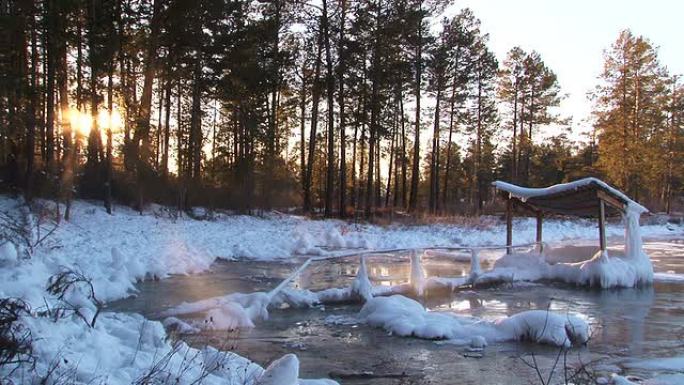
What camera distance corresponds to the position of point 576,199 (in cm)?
1666

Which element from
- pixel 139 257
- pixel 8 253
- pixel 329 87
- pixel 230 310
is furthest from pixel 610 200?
pixel 329 87

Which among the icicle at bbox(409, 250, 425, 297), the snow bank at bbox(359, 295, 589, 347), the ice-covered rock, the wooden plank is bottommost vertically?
the snow bank at bbox(359, 295, 589, 347)

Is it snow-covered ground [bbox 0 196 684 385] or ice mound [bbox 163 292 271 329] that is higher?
snow-covered ground [bbox 0 196 684 385]

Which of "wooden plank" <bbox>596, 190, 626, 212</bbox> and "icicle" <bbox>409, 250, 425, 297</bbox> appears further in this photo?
"wooden plank" <bbox>596, 190, 626, 212</bbox>

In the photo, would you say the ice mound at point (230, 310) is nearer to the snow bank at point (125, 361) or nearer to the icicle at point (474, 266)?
the snow bank at point (125, 361)

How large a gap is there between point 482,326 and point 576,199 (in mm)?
8789

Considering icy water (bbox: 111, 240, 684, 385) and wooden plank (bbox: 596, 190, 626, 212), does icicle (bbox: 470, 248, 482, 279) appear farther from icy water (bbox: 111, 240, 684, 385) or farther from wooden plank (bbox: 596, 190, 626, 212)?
wooden plank (bbox: 596, 190, 626, 212)

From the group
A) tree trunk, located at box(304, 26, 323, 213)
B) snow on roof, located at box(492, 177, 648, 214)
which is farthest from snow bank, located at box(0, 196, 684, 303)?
snow on roof, located at box(492, 177, 648, 214)

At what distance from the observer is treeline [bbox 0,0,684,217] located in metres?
21.0

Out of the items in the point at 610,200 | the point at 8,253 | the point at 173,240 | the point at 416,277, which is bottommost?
the point at 416,277

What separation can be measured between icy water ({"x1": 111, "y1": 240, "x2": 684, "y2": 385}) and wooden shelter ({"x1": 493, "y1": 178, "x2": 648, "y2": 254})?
231 cm

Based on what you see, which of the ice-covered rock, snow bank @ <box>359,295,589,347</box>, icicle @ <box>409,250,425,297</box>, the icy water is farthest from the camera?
icicle @ <box>409,250,425,297</box>

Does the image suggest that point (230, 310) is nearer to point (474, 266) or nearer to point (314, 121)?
point (474, 266)

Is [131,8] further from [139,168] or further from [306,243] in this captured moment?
[306,243]
